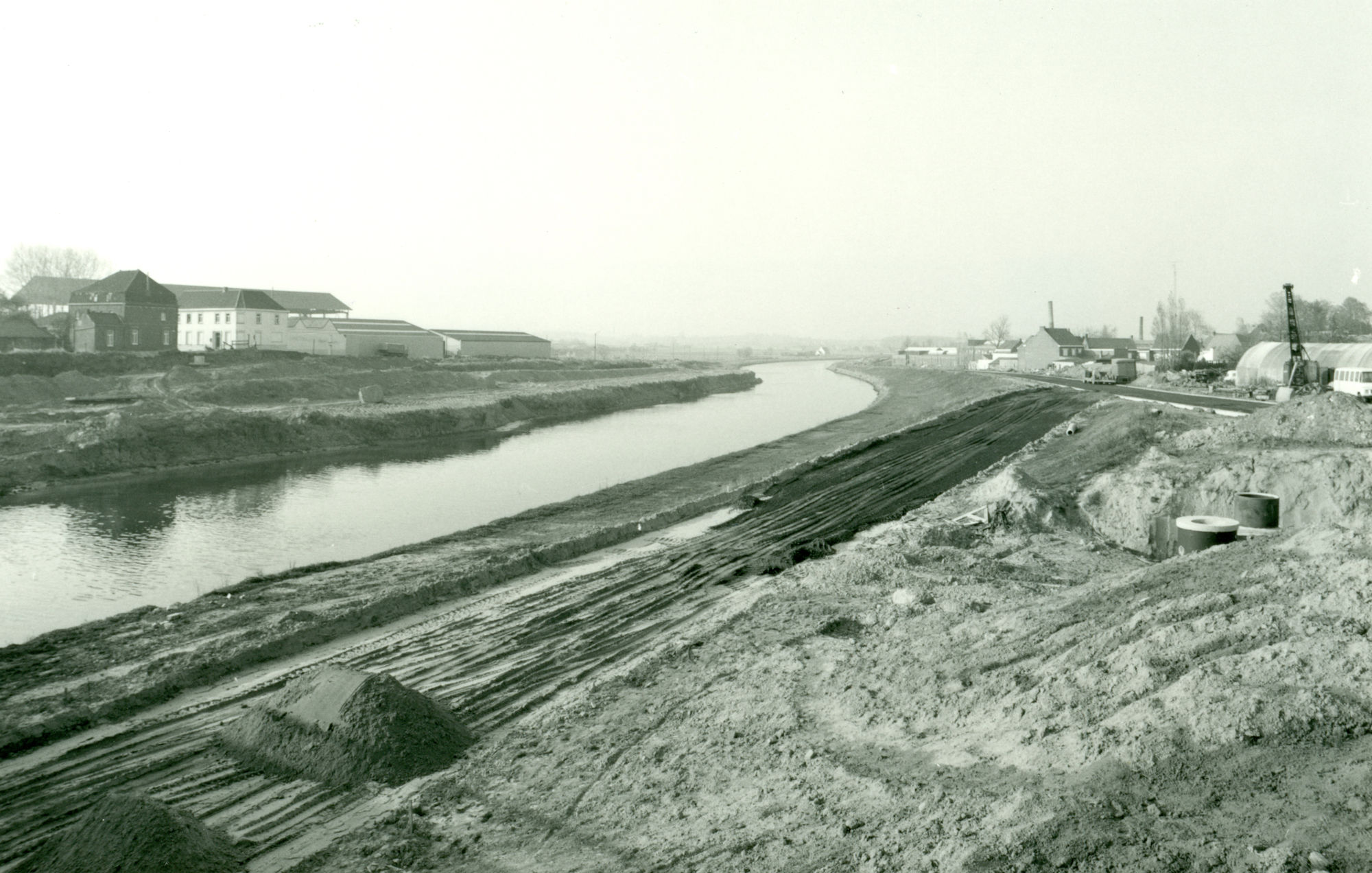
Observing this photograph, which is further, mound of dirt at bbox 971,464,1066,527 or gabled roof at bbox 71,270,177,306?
gabled roof at bbox 71,270,177,306

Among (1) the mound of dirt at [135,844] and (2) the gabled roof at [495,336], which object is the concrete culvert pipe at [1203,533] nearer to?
(1) the mound of dirt at [135,844]

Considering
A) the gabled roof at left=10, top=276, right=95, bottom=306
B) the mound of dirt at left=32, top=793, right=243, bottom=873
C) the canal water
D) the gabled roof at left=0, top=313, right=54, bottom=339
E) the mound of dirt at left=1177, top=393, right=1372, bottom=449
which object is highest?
the gabled roof at left=10, top=276, right=95, bottom=306

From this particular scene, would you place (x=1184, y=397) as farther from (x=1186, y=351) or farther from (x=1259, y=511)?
(x=1186, y=351)

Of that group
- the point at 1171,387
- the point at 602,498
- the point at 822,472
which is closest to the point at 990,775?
the point at 602,498

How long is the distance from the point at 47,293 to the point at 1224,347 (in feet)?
349

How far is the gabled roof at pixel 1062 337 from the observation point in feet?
307

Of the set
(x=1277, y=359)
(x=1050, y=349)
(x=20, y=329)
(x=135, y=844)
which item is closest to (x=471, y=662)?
(x=135, y=844)

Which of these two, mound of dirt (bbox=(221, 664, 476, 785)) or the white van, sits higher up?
the white van

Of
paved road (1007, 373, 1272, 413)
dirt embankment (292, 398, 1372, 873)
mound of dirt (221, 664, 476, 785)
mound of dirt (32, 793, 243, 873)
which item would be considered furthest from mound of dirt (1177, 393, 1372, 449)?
mound of dirt (32, 793, 243, 873)

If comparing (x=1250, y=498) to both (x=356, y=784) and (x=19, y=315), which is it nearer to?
(x=356, y=784)

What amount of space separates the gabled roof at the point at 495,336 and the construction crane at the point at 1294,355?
227ft

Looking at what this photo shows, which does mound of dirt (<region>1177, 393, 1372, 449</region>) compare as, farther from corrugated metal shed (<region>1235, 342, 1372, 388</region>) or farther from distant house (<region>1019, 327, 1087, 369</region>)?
distant house (<region>1019, 327, 1087, 369</region>)

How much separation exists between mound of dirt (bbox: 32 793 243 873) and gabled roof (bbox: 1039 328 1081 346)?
95625 mm

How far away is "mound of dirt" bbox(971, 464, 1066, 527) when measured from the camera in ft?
58.6
